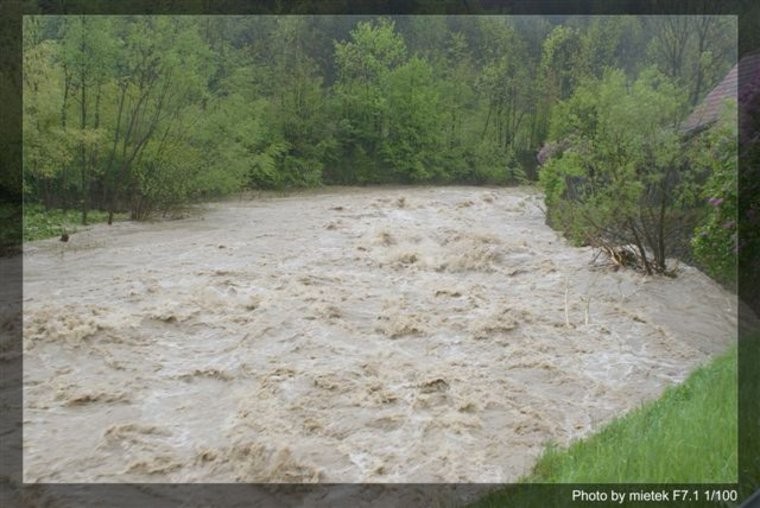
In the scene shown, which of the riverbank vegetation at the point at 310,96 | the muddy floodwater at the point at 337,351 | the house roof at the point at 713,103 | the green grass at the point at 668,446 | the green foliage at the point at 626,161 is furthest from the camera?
the riverbank vegetation at the point at 310,96

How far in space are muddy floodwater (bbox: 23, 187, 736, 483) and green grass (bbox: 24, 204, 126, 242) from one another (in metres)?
0.44

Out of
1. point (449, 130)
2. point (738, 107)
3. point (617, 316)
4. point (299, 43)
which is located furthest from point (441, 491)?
point (299, 43)

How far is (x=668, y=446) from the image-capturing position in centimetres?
298

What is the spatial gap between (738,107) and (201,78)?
11.5 m

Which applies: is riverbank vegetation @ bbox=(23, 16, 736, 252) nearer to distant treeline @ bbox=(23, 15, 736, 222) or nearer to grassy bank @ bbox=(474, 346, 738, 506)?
distant treeline @ bbox=(23, 15, 736, 222)

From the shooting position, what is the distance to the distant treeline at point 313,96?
13461 millimetres

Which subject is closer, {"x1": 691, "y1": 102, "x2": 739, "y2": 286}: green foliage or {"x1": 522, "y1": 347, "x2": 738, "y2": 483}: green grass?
{"x1": 522, "y1": 347, "x2": 738, "y2": 483}: green grass

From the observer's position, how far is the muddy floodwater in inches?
199

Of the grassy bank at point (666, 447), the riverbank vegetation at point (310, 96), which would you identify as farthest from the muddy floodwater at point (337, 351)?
the riverbank vegetation at point (310, 96)

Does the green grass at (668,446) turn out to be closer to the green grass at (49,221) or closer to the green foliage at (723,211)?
the green foliage at (723,211)

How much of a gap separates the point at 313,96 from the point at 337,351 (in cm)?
944

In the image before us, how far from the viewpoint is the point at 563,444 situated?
16.4 ft

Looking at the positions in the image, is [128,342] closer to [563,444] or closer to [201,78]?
[563,444]

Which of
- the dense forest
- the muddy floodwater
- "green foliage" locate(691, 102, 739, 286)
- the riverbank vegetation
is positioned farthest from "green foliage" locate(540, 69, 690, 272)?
the riverbank vegetation
